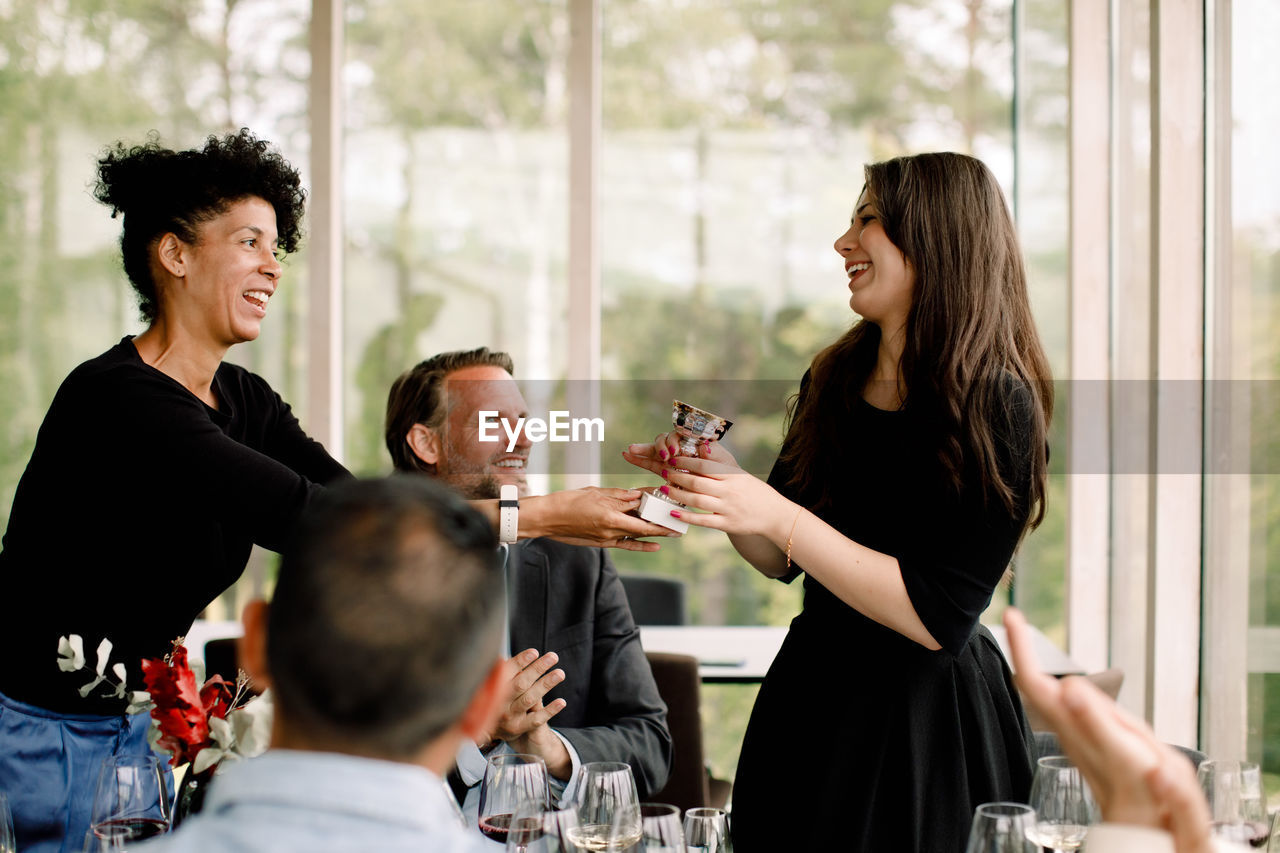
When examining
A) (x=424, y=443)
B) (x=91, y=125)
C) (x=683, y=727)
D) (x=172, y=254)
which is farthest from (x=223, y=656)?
(x=91, y=125)

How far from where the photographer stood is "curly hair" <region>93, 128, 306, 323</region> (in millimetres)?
1945

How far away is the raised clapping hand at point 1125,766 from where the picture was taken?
0.85 meters

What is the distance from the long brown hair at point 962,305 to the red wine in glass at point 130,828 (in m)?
1.12

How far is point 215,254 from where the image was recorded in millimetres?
1942

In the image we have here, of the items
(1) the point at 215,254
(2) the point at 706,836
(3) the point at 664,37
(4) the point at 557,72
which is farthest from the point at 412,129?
(2) the point at 706,836

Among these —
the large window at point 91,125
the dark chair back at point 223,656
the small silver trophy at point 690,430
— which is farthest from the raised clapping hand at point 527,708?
the large window at point 91,125

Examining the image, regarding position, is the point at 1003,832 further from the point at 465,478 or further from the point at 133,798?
the point at 465,478

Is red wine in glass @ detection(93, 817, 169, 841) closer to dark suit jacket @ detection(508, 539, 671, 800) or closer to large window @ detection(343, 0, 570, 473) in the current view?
dark suit jacket @ detection(508, 539, 671, 800)

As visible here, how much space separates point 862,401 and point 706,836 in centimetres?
83

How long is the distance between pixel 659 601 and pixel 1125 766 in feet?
10.5

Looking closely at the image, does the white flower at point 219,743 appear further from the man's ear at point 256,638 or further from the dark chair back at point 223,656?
the dark chair back at point 223,656

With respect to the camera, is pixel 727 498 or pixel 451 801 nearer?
pixel 451 801

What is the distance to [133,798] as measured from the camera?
1316 mm

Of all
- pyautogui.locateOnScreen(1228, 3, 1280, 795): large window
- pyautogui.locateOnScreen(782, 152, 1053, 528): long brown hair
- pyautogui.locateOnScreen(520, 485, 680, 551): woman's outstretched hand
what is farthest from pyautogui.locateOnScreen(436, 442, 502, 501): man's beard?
pyautogui.locateOnScreen(1228, 3, 1280, 795): large window
